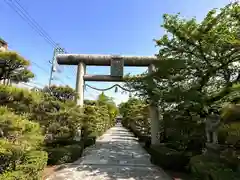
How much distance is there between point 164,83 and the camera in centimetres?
805

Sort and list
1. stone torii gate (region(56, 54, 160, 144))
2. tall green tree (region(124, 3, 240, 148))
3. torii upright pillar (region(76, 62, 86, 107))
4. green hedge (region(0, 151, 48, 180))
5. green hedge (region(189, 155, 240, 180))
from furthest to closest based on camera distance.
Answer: torii upright pillar (region(76, 62, 86, 107)) < stone torii gate (region(56, 54, 160, 144)) < tall green tree (region(124, 3, 240, 148)) < green hedge (region(0, 151, 48, 180)) < green hedge (region(189, 155, 240, 180))

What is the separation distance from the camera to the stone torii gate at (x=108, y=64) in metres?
10.3

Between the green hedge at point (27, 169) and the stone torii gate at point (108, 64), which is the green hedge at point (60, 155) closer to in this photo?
the green hedge at point (27, 169)

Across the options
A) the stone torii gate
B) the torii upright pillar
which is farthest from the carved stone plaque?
the torii upright pillar

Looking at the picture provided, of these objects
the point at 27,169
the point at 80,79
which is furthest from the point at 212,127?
the point at 80,79

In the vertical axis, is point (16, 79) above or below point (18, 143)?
above

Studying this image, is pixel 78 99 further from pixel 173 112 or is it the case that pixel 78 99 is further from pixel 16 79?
pixel 16 79

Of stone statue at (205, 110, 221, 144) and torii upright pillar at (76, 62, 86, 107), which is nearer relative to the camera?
stone statue at (205, 110, 221, 144)

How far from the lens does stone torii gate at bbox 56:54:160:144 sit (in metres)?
10.3

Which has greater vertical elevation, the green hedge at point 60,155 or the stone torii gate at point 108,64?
the stone torii gate at point 108,64

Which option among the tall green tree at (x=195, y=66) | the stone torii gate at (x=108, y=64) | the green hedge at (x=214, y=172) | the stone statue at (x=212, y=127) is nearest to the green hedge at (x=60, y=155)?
the stone torii gate at (x=108, y=64)

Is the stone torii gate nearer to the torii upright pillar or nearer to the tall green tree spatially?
the torii upright pillar

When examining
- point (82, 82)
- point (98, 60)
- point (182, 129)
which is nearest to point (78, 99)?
point (82, 82)

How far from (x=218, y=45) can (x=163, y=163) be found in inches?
176
